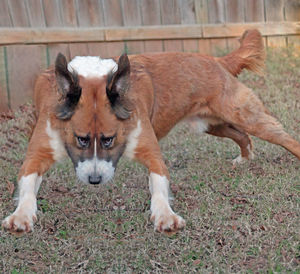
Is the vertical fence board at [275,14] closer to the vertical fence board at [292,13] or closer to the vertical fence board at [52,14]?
the vertical fence board at [292,13]

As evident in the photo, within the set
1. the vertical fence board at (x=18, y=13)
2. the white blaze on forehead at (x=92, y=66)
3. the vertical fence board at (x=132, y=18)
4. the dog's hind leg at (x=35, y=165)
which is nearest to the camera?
the dog's hind leg at (x=35, y=165)

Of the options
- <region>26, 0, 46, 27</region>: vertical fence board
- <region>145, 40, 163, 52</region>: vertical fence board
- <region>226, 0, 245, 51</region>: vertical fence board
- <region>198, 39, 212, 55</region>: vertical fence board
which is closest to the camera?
<region>26, 0, 46, 27</region>: vertical fence board

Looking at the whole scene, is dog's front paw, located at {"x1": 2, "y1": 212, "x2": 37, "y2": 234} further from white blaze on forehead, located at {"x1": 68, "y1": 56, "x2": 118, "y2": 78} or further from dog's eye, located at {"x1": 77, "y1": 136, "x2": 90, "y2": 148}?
white blaze on forehead, located at {"x1": 68, "y1": 56, "x2": 118, "y2": 78}

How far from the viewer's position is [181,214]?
15.3 ft

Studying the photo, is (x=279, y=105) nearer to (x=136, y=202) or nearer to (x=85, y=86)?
(x=136, y=202)

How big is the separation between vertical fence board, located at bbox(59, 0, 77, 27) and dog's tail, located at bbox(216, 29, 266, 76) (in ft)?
10.6

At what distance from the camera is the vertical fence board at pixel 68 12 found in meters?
8.45

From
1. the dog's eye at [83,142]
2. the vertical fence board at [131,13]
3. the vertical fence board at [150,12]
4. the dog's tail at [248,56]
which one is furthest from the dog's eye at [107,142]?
the vertical fence board at [150,12]

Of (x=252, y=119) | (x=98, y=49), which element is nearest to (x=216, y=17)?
(x=98, y=49)

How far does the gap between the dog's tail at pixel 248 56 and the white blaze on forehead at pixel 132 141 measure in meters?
1.87

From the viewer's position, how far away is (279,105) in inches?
346

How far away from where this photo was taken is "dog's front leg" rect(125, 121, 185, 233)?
4.15m

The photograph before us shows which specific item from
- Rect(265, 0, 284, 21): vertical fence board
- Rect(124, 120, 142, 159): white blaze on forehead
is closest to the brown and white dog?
Rect(124, 120, 142, 159): white blaze on forehead

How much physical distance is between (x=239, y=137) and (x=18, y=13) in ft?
12.5
